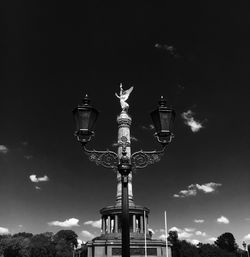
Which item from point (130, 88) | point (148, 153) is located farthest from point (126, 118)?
point (148, 153)

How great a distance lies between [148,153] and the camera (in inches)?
248

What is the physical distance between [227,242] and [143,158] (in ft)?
354

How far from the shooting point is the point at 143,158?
631cm

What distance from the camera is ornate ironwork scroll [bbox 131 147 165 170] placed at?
20.5ft

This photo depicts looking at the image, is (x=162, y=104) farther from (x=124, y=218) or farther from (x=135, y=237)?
(x=135, y=237)

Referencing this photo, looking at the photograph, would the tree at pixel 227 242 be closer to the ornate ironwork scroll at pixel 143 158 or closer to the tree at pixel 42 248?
the tree at pixel 42 248

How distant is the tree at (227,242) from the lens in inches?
4003

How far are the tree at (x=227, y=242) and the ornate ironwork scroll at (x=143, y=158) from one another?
349ft

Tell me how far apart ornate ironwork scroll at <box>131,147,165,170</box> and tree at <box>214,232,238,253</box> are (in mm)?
106345

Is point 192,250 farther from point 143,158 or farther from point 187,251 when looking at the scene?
point 143,158

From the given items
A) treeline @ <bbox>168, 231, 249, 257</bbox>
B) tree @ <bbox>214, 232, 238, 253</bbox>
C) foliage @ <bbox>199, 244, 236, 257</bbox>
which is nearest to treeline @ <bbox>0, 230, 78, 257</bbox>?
treeline @ <bbox>168, 231, 249, 257</bbox>

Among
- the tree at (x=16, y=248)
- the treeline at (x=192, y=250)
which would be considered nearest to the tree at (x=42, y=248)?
the tree at (x=16, y=248)

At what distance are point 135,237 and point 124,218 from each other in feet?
118

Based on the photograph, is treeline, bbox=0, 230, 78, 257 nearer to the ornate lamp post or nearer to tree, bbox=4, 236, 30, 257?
tree, bbox=4, 236, 30, 257
